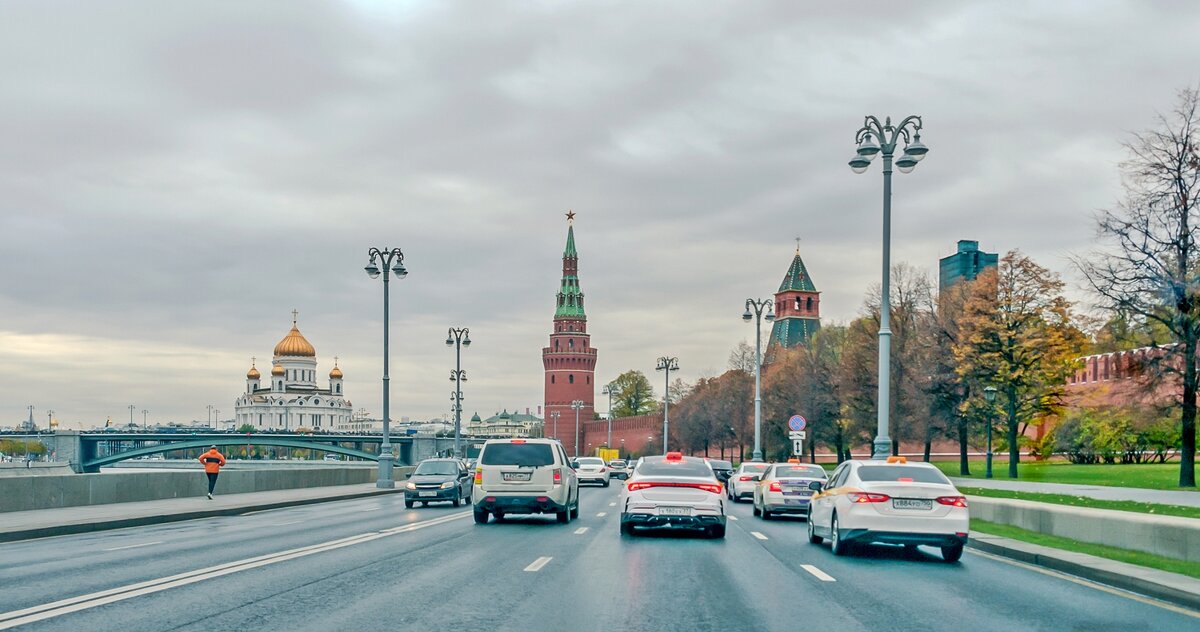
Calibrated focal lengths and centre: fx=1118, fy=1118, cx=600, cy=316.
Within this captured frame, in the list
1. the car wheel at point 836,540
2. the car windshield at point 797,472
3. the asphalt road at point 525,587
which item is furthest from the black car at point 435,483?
the car wheel at point 836,540

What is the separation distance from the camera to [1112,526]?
17.7m

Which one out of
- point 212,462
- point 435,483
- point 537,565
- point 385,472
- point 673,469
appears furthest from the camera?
point 385,472

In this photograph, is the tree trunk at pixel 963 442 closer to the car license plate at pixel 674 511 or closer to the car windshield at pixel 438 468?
the car windshield at pixel 438 468

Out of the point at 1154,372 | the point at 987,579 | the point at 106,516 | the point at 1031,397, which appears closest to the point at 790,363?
the point at 1031,397

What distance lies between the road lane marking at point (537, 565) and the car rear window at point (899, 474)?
17.0 feet

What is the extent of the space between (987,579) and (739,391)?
8690cm

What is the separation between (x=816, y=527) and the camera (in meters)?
19.3

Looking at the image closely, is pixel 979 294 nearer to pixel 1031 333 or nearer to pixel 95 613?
pixel 1031 333

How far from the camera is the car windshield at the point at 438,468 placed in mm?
34594

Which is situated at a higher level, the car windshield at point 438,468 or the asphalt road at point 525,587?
the asphalt road at point 525,587

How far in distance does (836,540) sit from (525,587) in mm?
6711

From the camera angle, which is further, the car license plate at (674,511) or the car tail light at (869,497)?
the car license plate at (674,511)

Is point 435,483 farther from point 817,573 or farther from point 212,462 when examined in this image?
point 817,573

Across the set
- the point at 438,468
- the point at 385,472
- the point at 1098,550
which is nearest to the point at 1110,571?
the point at 1098,550
